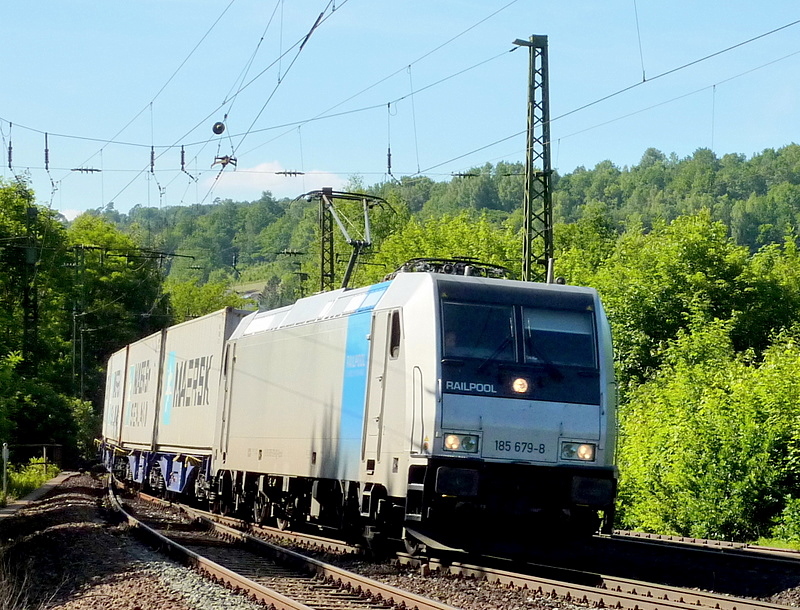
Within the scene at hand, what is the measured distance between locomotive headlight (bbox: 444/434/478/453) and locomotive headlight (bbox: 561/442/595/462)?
1039 millimetres

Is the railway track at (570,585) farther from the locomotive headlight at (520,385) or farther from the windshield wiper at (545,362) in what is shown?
the windshield wiper at (545,362)

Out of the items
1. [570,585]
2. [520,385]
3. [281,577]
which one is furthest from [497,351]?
[281,577]

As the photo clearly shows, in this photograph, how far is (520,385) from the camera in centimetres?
1215

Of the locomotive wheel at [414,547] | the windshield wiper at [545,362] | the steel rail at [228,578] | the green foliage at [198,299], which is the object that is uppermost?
the green foliage at [198,299]

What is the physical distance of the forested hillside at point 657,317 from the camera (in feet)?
69.9

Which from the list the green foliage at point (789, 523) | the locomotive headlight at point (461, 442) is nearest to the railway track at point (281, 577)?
the locomotive headlight at point (461, 442)

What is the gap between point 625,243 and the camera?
2233 inches

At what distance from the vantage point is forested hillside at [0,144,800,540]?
69.9 ft

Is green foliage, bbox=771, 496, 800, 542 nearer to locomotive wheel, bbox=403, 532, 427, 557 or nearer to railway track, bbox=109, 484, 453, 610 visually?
locomotive wheel, bbox=403, 532, 427, 557

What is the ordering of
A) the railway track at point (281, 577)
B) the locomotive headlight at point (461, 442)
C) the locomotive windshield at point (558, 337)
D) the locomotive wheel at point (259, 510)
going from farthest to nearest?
the locomotive wheel at point (259, 510) < the locomotive windshield at point (558, 337) < the locomotive headlight at point (461, 442) < the railway track at point (281, 577)

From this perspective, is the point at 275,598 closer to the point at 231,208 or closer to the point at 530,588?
the point at 530,588

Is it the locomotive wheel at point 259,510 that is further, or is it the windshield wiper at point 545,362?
the locomotive wheel at point 259,510

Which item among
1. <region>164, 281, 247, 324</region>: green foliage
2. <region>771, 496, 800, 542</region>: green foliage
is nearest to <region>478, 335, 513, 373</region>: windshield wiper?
<region>771, 496, 800, 542</region>: green foliage

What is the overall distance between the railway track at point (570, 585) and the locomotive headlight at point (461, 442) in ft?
4.06
